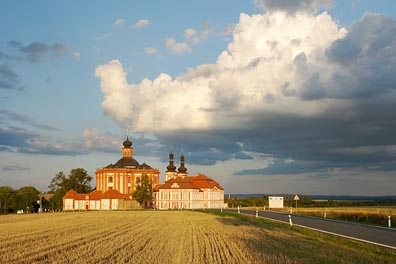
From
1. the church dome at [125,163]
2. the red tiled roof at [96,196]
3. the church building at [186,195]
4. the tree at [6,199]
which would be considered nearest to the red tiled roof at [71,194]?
the red tiled roof at [96,196]

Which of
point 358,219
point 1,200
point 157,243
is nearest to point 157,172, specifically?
point 1,200

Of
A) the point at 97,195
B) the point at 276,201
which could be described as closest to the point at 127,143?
the point at 97,195

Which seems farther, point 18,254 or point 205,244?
point 205,244

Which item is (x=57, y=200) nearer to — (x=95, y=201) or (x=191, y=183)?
(x=95, y=201)

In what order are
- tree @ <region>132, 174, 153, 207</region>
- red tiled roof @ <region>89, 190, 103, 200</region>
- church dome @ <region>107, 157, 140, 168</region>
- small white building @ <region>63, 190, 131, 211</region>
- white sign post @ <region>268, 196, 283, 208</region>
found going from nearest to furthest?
white sign post @ <region>268, 196, 283, 208</region>, tree @ <region>132, 174, 153, 207</region>, small white building @ <region>63, 190, 131, 211</region>, red tiled roof @ <region>89, 190, 103, 200</region>, church dome @ <region>107, 157, 140, 168</region>

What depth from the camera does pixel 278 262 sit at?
Answer: 1778 cm

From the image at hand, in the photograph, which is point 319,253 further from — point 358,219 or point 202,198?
point 202,198

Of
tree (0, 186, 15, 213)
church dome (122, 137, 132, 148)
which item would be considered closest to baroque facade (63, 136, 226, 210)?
church dome (122, 137, 132, 148)

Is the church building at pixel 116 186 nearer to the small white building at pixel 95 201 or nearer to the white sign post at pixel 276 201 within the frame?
the small white building at pixel 95 201

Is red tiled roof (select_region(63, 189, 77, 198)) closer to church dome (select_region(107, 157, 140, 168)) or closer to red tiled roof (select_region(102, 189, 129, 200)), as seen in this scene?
red tiled roof (select_region(102, 189, 129, 200))

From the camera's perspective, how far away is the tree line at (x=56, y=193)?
451 ft

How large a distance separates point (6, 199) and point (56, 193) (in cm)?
1864

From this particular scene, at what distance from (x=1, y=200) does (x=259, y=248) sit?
12582cm

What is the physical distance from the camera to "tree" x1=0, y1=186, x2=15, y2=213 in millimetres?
135375
